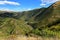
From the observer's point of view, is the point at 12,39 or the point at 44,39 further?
the point at 44,39

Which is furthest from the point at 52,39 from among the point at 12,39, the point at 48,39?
the point at 12,39

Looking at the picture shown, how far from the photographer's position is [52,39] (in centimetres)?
1201

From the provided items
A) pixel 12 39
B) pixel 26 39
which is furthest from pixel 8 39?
pixel 26 39

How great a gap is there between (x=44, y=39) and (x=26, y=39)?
44.3 inches

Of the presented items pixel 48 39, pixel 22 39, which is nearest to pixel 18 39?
pixel 22 39

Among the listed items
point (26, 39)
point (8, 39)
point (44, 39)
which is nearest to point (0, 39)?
point (8, 39)

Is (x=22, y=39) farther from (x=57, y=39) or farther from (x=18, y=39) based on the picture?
(x=57, y=39)

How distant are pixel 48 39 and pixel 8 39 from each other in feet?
8.13

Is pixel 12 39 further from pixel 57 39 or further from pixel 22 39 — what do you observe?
pixel 57 39

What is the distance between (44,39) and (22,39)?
1.39 m

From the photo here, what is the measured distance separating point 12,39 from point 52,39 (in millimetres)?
2481

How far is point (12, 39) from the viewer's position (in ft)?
37.3

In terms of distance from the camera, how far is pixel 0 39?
1178 centimetres

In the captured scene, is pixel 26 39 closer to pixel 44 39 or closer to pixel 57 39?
pixel 44 39
